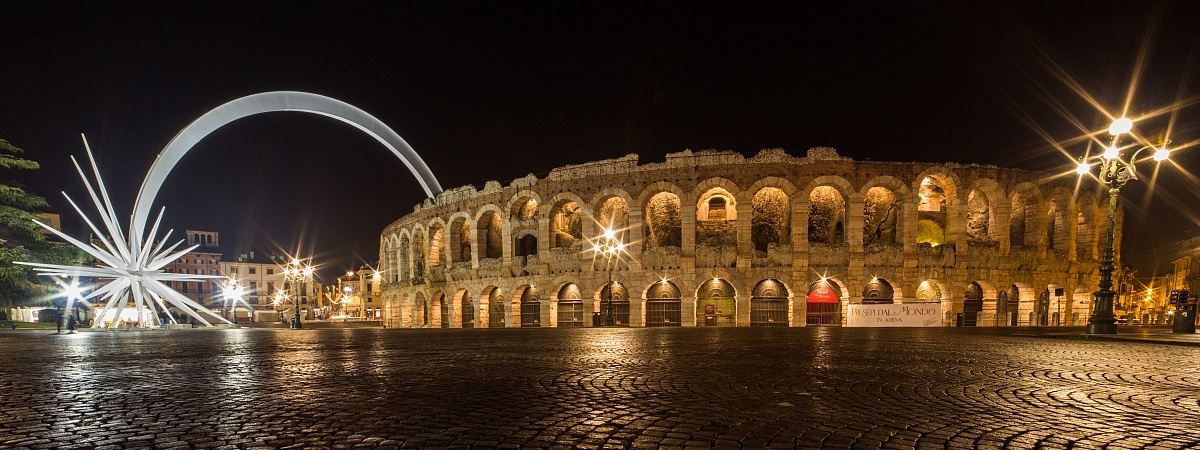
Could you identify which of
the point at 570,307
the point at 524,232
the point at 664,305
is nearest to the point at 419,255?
the point at 524,232

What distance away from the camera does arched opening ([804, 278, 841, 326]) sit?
3450cm

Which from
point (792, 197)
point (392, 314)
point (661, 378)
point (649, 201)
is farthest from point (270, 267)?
point (661, 378)

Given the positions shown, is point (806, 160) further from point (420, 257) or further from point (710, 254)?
point (420, 257)

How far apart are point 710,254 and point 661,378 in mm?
26506

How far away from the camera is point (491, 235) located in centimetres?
4359

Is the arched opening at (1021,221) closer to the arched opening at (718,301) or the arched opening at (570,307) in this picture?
the arched opening at (718,301)

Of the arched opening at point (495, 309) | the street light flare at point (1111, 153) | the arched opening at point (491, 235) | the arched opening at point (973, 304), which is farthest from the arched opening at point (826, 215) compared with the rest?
the arched opening at point (495, 309)

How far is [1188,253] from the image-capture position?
3150 inches

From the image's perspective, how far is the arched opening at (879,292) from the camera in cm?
3497

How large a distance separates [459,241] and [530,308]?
8353 mm

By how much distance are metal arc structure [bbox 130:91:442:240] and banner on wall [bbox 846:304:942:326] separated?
3360cm

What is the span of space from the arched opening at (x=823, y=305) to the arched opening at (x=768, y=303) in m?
1.45

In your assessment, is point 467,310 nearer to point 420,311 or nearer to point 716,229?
point 420,311

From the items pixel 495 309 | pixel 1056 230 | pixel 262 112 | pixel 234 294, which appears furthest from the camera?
pixel 234 294
